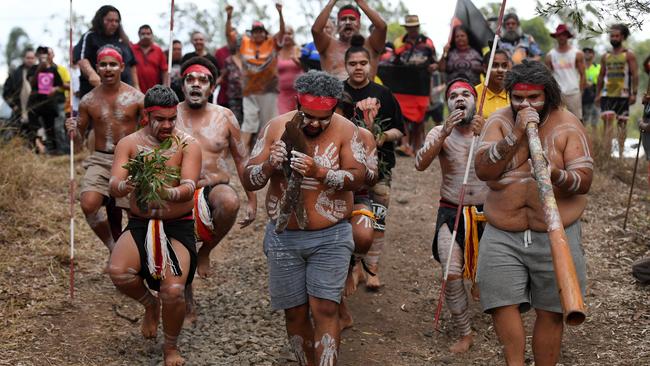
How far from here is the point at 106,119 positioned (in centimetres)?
739

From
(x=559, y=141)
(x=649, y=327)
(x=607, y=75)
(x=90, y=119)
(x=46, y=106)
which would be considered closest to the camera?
(x=559, y=141)

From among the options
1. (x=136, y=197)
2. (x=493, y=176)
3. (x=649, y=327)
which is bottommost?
(x=649, y=327)

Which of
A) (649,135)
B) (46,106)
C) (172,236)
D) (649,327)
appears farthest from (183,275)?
(46,106)

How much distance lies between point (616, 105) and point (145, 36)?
698 cm

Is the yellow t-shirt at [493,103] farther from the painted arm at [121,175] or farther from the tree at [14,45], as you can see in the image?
the tree at [14,45]

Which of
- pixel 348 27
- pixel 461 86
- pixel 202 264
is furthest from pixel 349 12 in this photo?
pixel 202 264

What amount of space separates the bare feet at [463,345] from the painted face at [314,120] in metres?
2.18

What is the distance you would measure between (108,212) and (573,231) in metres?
4.41

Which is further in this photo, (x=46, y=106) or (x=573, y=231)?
(x=46, y=106)

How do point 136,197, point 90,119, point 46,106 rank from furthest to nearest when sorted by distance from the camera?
1. point 46,106
2. point 90,119
3. point 136,197

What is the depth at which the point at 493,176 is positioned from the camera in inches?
189

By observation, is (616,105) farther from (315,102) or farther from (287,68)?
(315,102)

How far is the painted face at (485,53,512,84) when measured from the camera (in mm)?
6973

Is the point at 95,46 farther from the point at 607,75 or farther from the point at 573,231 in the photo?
the point at 607,75
